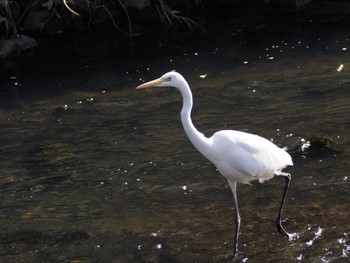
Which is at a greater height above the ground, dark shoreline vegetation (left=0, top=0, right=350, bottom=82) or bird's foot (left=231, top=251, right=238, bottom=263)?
bird's foot (left=231, top=251, right=238, bottom=263)

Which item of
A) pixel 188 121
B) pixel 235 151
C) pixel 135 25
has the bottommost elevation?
pixel 135 25

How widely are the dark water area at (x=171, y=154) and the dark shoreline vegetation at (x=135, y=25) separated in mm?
252

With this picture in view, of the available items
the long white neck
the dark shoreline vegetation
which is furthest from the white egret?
the dark shoreline vegetation

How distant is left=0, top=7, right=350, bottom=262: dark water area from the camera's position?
5.72 meters

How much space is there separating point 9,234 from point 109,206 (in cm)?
93

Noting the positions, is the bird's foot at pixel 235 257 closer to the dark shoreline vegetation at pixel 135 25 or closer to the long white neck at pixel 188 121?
the long white neck at pixel 188 121

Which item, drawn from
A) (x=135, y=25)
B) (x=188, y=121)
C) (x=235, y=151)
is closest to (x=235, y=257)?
(x=235, y=151)

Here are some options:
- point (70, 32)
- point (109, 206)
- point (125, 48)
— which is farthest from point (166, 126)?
point (70, 32)

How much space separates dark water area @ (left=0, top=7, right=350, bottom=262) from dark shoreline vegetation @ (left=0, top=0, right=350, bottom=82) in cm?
25

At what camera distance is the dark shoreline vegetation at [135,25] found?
11422 mm

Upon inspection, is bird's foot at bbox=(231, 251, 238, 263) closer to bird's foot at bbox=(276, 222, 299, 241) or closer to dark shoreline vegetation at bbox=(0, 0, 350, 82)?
bird's foot at bbox=(276, 222, 299, 241)

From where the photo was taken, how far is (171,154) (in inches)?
293

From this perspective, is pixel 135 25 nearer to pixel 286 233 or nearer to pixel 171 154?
pixel 171 154

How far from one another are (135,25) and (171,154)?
220 inches
